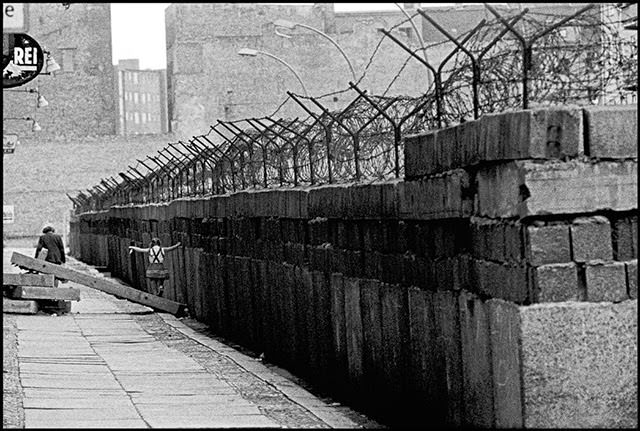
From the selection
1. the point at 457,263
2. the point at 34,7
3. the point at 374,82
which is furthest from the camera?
the point at 34,7

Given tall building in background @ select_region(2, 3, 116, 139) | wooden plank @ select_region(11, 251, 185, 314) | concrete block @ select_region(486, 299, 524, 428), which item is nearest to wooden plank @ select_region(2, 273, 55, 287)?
wooden plank @ select_region(11, 251, 185, 314)

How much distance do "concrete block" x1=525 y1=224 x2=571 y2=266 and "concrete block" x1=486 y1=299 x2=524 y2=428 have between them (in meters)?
0.30

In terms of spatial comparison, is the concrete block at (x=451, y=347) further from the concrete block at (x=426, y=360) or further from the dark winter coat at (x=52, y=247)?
the dark winter coat at (x=52, y=247)

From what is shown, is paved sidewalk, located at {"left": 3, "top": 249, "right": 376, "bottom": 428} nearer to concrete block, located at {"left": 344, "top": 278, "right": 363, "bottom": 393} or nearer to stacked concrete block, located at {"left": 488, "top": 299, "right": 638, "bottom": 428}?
concrete block, located at {"left": 344, "top": 278, "right": 363, "bottom": 393}

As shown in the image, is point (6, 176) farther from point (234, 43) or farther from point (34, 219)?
point (234, 43)

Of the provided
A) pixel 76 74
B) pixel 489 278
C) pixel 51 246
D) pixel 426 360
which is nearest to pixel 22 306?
pixel 51 246

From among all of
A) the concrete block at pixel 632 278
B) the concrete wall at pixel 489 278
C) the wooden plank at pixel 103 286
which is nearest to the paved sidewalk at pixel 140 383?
the concrete wall at pixel 489 278

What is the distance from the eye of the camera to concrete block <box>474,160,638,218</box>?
7828 mm

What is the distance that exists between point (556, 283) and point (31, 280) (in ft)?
44.7

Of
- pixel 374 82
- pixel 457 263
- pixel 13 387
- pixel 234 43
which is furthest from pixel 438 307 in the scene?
pixel 234 43

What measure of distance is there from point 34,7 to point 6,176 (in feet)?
38.2

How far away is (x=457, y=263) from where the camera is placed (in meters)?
9.10

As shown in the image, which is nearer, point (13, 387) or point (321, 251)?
point (13, 387)

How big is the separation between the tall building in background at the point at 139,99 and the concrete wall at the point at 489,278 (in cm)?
13218
